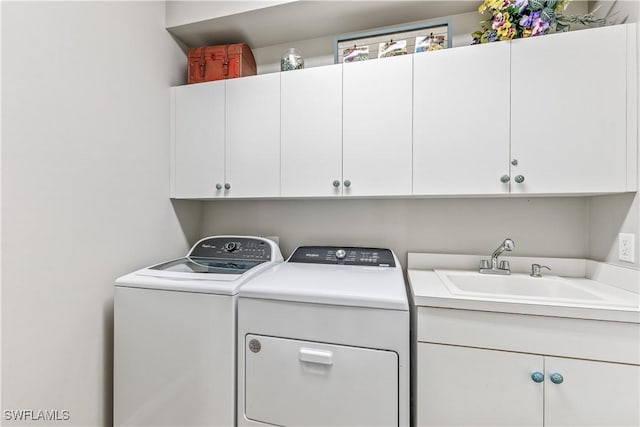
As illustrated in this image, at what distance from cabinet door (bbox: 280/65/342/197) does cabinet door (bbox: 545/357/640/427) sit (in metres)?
1.16

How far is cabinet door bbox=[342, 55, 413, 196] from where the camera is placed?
1425mm

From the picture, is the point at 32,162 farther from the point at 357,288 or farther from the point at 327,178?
the point at 357,288

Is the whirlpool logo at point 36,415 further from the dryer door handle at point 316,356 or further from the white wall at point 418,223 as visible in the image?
the white wall at point 418,223

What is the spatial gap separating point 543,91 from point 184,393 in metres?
2.06

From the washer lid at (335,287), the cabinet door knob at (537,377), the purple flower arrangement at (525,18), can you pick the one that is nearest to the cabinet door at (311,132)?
the washer lid at (335,287)

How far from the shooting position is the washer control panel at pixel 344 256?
1598 millimetres

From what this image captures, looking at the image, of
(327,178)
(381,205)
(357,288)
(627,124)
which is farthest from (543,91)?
(357,288)

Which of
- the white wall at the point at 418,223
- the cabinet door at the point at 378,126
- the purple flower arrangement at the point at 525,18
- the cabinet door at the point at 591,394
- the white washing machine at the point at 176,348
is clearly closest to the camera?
the cabinet door at the point at 591,394

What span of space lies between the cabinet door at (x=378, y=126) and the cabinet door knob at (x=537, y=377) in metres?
0.86

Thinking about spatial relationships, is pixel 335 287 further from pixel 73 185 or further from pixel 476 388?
pixel 73 185

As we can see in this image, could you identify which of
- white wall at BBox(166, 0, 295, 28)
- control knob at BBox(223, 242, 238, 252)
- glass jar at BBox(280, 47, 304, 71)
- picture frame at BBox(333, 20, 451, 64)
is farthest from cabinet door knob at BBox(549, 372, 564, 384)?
white wall at BBox(166, 0, 295, 28)

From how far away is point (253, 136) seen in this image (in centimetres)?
165

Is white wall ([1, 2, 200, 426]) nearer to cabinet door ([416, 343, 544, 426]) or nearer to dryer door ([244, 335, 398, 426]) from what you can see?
dryer door ([244, 335, 398, 426])

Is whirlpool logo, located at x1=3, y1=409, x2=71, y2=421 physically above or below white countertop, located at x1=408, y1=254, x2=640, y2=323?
below
